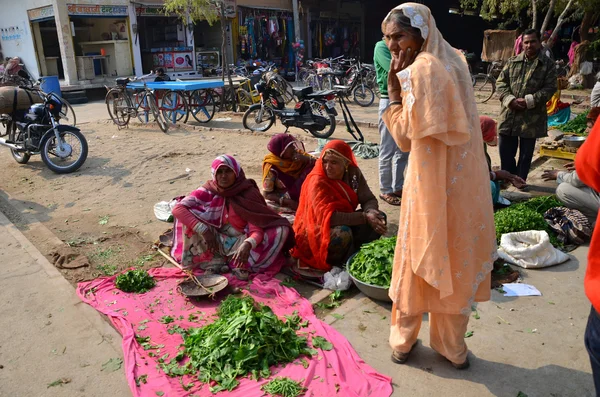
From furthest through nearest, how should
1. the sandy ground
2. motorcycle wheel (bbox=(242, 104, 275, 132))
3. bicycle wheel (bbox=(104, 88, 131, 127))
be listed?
1. bicycle wheel (bbox=(104, 88, 131, 127))
2. motorcycle wheel (bbox=(242, 104, 275, 132))
3. the sandy ground

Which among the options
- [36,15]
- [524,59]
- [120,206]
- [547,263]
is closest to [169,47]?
[36,15]

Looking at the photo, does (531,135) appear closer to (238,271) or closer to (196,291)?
(238,271)

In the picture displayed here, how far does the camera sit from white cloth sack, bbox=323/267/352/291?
353 centimetres

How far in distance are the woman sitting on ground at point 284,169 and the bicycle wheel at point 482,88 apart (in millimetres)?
9742

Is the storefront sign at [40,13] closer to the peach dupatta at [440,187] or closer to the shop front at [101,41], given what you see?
the shop front at [101,41]

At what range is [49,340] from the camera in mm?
3066

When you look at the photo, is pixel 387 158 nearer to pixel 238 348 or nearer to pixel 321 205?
pixel 321 205

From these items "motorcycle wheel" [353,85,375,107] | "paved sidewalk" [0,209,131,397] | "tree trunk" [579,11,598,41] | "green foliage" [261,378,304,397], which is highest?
"tree trunk" [579,11,598,41]

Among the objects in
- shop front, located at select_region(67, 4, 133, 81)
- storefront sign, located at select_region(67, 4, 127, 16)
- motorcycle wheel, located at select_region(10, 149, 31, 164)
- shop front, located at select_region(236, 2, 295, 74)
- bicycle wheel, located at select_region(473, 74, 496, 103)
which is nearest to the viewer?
motorcycle wheel, located at select_region(10, 149, 31, 164)

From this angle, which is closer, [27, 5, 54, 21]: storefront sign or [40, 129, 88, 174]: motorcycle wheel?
[40, 129, 88, 174]: motorcycle wheel

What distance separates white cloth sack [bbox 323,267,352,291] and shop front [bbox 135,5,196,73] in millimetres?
17383

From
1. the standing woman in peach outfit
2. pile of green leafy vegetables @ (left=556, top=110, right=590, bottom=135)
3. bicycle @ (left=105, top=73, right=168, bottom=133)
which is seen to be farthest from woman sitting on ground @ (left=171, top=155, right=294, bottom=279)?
bicycle @ (left=105, top=73, right=168, bottom=133)

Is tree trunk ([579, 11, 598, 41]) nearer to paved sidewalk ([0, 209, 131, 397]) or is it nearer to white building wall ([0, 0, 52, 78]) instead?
paved sidewalk ([0, 209, 131, 397])

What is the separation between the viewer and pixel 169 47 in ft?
64.1
